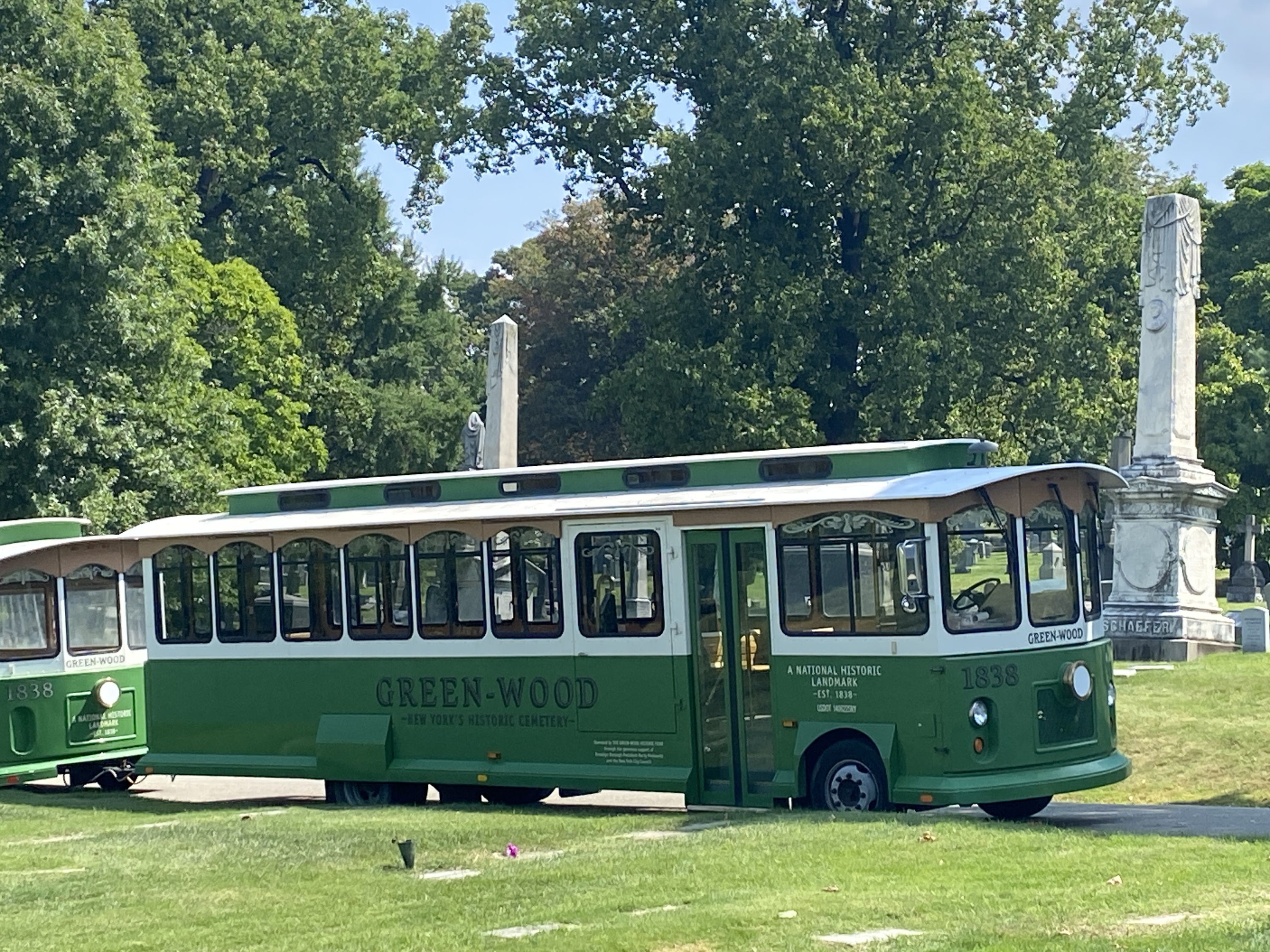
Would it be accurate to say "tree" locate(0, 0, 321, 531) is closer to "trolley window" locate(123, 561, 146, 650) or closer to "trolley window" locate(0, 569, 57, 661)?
"trolley window" locate(123, 561, 146, 650)

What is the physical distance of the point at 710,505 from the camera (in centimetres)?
1536

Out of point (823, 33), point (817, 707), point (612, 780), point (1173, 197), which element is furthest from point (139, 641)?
point (823, 33)

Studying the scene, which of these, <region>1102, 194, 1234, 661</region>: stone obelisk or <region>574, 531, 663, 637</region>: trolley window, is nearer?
<region>574, 531, 663, 637</region>: trolley window

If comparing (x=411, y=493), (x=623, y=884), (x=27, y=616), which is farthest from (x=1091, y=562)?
(x=27, y=616)

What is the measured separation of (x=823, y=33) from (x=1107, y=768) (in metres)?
28.9

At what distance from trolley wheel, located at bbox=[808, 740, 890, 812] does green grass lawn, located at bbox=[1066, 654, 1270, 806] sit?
3418 mm

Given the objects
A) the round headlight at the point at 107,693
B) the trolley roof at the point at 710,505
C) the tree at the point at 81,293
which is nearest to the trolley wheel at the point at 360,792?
the trolley roof at the point at 710,505

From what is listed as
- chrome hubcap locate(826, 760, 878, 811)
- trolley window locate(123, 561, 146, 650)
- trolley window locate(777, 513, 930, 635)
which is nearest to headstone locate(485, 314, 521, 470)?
trolley window locate(123, 561, 146, 650)

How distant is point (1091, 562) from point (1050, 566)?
571mm

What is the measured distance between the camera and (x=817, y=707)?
14.7 metres

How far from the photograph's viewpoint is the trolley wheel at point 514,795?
1777 cm

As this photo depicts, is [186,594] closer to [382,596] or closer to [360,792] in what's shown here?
[382,596]

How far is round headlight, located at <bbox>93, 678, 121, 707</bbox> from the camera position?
20.8m

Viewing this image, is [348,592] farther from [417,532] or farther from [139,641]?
[139,641]
